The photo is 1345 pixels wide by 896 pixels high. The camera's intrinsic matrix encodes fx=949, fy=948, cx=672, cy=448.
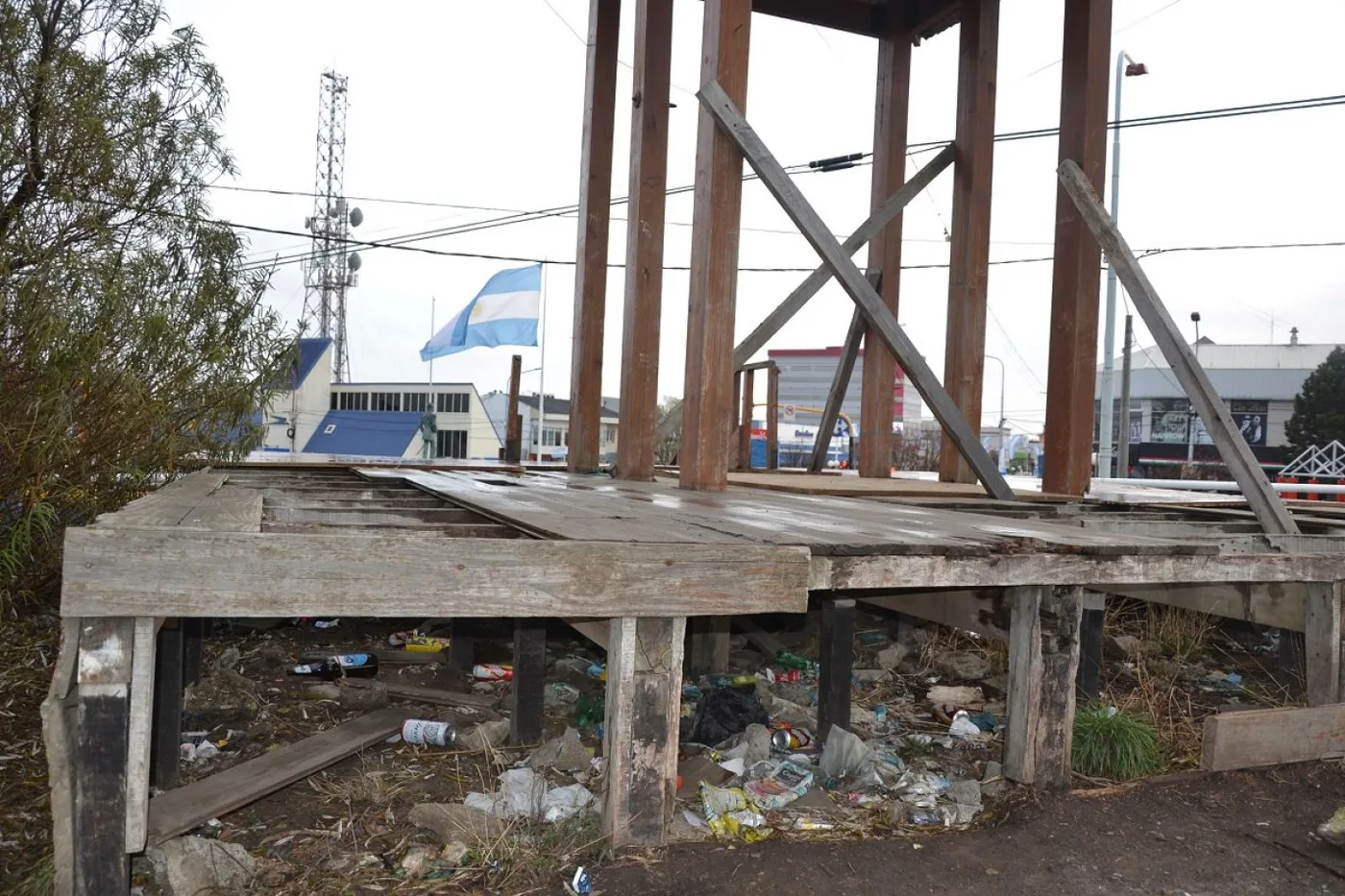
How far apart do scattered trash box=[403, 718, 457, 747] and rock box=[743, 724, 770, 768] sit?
55.1 inches

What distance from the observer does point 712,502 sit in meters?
4.76

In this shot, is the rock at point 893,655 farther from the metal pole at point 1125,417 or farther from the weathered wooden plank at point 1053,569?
the metal pole at point 1125,417

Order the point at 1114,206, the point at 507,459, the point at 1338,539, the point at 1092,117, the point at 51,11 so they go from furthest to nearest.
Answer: the point at 1114,206 → the point at 507,459 → the point at 51,11 → the point at 1092,117 → the point at 1338,539

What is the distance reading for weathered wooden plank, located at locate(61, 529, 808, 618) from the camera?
8.06ft

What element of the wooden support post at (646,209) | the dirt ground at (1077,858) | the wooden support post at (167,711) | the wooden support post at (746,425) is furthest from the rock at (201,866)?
the wooden support post at (746,425)

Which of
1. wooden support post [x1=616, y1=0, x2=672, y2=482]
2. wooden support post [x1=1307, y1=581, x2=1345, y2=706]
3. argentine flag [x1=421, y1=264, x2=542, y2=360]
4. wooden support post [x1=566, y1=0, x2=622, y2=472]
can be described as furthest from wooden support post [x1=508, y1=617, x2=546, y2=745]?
argentine flag [x1=421, y1=264, x2=542, y2=360]

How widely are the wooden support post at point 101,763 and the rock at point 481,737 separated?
190cm

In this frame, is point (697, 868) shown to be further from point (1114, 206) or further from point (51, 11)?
point (1114, 206)

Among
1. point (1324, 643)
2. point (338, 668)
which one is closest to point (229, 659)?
point (338, 668)

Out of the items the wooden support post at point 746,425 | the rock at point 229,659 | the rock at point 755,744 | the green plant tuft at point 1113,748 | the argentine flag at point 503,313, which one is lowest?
the rock at point 229,659

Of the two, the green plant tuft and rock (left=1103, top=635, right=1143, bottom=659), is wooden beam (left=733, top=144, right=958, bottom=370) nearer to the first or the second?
the green plant tuft

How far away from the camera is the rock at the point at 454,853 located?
3051 millimetres

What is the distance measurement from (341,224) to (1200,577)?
1618 inches

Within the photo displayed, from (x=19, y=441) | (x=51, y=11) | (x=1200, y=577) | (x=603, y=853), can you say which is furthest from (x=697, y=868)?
(x=51, y=11)
